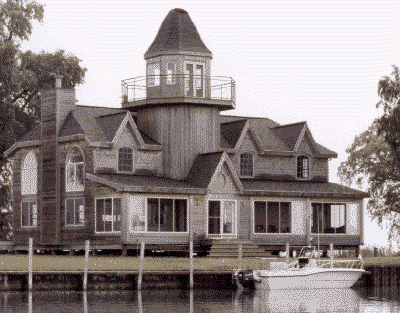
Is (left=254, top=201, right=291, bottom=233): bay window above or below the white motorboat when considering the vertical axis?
above

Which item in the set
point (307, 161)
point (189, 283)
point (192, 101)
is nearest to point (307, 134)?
point (307, 161)

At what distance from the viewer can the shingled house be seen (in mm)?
61969

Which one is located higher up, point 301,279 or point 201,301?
point 301,279

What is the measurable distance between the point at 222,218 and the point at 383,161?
72.3ft

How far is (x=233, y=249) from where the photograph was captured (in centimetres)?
6197

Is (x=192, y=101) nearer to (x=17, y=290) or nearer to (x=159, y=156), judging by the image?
(x=159, y=156)

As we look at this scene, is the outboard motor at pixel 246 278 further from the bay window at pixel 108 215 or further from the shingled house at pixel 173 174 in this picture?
the bay window at pixel 108 215

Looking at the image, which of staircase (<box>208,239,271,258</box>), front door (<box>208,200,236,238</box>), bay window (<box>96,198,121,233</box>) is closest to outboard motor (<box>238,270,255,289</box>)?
staircase (<box>208,239,271,258</box>)

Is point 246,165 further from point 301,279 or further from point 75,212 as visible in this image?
point 301,279

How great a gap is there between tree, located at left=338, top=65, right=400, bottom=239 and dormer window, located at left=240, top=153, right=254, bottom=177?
869cm

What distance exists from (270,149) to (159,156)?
8.03m

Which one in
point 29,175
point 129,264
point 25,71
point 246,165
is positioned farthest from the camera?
point 25,71

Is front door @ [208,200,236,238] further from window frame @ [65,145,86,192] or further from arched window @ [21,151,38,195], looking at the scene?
arched window @ [21,151,38,195]

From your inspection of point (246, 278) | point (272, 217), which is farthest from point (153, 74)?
point (246, 278)
